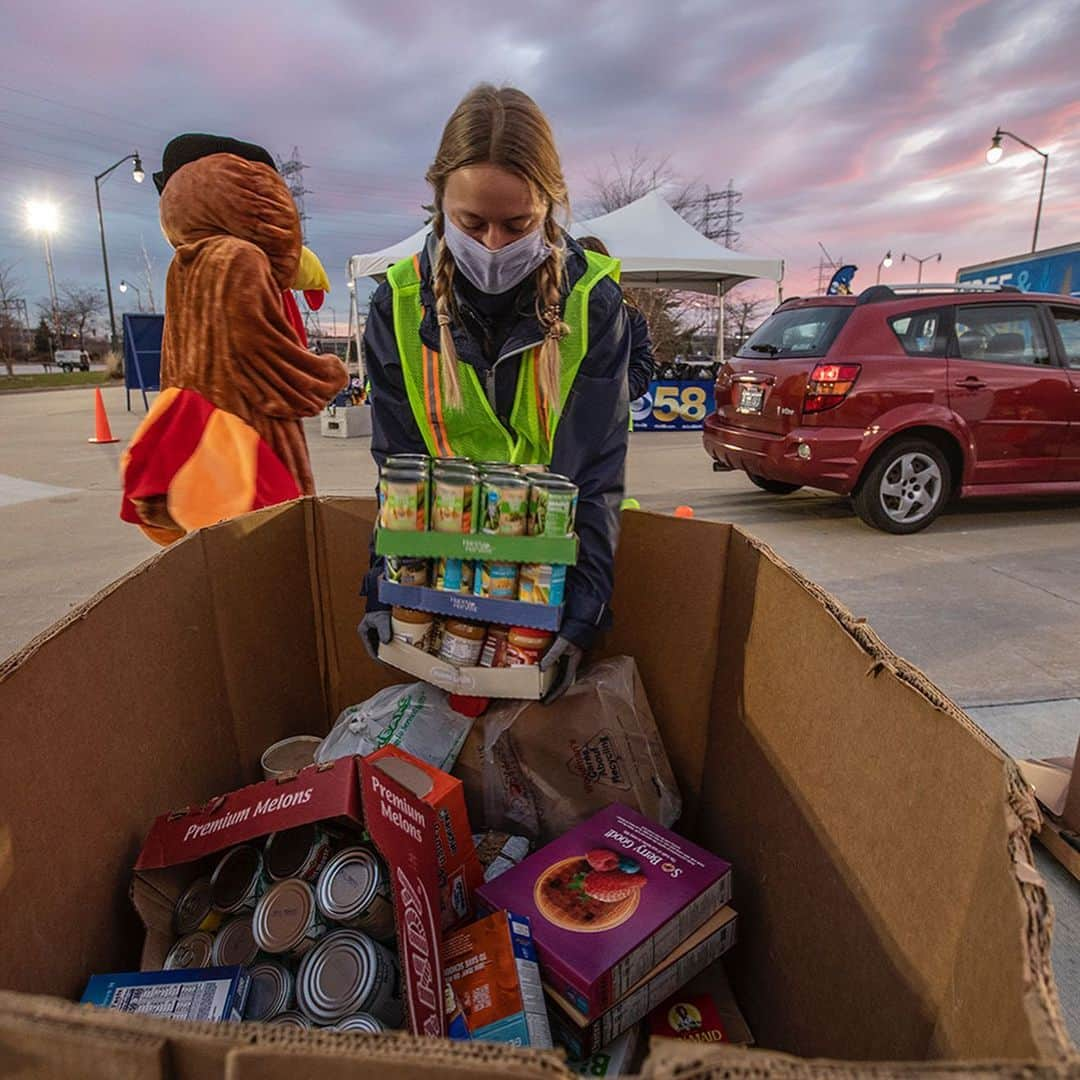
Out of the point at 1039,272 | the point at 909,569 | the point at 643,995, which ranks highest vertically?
Answer: the point at 1039,272

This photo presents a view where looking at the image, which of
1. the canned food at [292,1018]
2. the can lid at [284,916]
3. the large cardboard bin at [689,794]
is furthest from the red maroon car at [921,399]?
the canned food at [292,1018]

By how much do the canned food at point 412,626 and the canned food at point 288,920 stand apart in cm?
54

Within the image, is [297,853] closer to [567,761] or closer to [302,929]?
[302,929]

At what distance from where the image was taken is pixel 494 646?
1.60 m

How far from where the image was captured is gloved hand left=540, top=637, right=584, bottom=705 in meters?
1.53

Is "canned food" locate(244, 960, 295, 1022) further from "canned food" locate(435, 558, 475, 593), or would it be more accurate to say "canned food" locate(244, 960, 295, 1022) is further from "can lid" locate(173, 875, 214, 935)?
"canned food" locate(435, 558, 475, 593)

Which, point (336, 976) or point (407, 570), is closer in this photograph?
point (336, 976)

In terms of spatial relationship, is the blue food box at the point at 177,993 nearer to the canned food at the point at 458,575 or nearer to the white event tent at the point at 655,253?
the canned food at the point at 458,575

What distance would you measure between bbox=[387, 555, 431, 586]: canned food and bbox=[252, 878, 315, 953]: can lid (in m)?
0.60

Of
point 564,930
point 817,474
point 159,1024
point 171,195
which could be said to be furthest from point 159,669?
point 817,474

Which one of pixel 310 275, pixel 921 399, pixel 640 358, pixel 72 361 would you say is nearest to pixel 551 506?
pixel 310 275

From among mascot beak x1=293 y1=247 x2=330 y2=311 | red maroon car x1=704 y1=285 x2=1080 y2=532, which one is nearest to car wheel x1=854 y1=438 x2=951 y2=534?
red maroon car x1=704 y1=285 x2=1080 y2=532

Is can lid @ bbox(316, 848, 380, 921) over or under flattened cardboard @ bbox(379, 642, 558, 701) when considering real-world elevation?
under

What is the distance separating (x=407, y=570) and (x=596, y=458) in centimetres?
47
